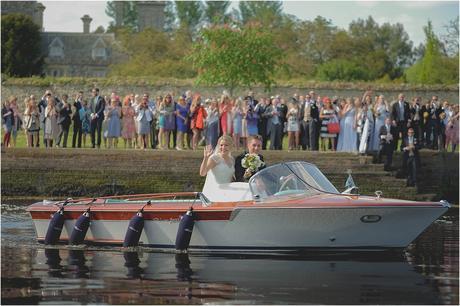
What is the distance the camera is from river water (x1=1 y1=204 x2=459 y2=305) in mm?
14430

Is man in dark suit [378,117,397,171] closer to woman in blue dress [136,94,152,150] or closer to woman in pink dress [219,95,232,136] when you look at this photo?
woman in pink dress [219,95,232,136]

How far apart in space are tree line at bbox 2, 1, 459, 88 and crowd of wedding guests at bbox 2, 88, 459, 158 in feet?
56.7

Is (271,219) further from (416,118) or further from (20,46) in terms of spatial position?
(20,46)

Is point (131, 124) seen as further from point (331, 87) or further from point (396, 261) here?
point (331, 87)

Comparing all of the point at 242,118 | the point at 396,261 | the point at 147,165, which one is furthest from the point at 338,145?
the point at 396,261

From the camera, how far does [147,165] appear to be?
31.8 m

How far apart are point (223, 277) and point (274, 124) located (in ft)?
57.7

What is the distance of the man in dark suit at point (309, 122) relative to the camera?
33062mm

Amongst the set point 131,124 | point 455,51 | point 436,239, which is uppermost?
point 455,51

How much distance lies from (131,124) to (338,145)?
6.21m

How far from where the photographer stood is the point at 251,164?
19094 millimetres

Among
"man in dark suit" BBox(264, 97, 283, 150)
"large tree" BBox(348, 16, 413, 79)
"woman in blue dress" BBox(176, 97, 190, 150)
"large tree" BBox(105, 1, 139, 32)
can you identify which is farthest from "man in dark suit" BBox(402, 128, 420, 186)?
"large tree" BBox(105, 1, 139, 32)

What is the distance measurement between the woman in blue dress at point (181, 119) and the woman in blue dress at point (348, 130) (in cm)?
457

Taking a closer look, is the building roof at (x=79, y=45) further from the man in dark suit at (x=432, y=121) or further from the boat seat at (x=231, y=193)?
the boat seat at (x=231, y=193)
